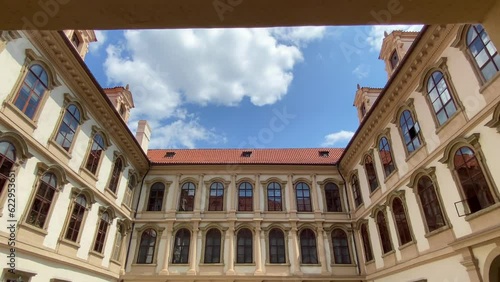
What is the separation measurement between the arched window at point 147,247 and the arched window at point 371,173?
13.2m

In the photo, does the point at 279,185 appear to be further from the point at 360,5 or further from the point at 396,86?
the point at 360,5

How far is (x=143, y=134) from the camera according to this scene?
2198 centimetres

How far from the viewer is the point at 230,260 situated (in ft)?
57.8

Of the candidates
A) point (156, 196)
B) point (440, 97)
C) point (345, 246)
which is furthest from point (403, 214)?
point (156, 196)

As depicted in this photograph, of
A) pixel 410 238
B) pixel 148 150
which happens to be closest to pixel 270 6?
pixel 410 238

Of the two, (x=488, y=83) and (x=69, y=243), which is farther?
(x=69, y=243)

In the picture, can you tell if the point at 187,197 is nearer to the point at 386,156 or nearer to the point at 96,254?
the point at 96,254

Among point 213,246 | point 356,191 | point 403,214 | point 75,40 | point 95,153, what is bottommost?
point 213,246

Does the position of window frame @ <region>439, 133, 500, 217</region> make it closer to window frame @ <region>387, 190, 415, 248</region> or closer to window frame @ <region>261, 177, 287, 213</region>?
window frame @ <region>387, 190, 415, 248</region>

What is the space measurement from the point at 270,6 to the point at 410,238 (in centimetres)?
1317

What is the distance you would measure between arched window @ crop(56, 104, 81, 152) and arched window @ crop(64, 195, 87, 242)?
245 cm

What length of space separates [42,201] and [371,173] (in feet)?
49.7

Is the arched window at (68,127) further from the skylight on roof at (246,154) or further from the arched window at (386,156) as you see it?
the arched window at (386,156)

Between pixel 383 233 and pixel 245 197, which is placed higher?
pixel 245 197
